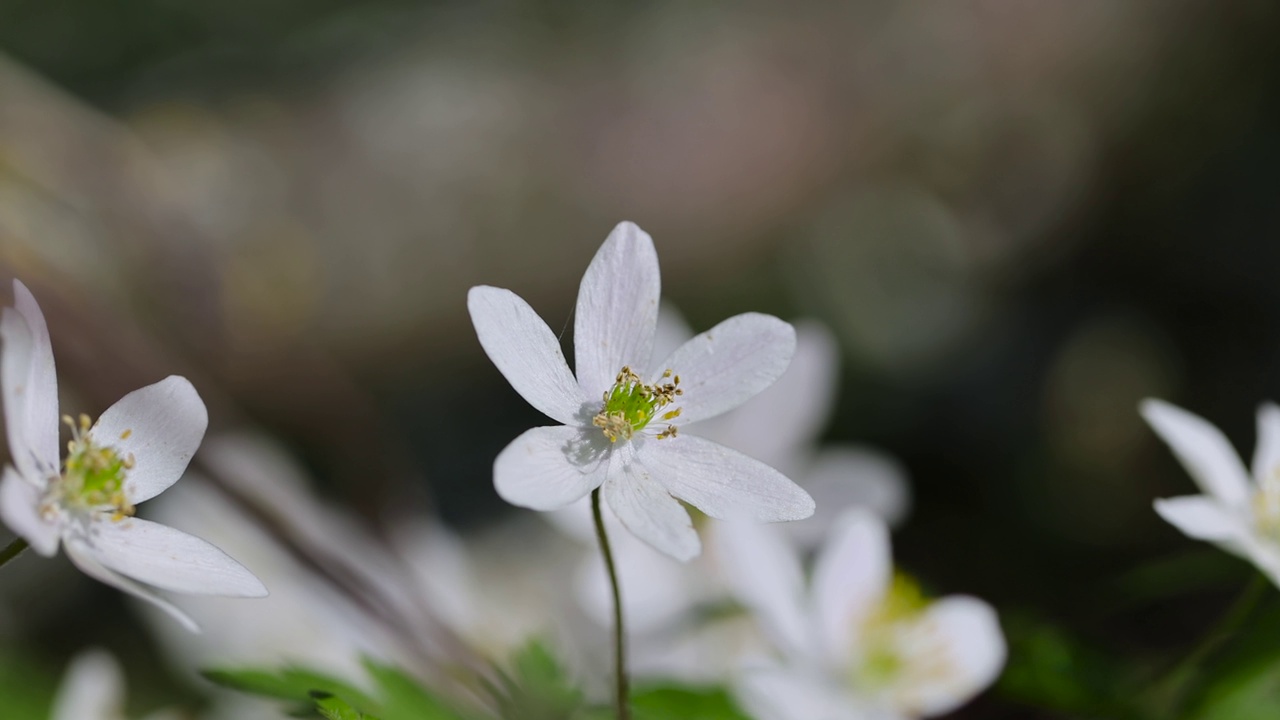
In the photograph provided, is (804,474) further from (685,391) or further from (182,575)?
(182,575)

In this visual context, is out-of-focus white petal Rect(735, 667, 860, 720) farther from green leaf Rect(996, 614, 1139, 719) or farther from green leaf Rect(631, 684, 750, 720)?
green leaf Rect(996, 614, 1139, 719)

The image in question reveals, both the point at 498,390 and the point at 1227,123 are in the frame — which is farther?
the point at 1227,123

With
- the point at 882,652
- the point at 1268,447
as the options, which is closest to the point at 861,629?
the point at 882,652

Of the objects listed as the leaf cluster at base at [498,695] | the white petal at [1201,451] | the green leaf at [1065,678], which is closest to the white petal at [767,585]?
the leaf cluster at base at [498,695]

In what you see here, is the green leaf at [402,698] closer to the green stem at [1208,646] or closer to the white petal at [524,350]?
the white petal at [524,350]

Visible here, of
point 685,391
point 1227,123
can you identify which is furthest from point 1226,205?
point 685,391

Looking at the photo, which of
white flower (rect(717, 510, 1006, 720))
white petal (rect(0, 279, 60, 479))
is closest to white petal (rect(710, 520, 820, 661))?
white flower (rect(717, 510, 1006, 720))
